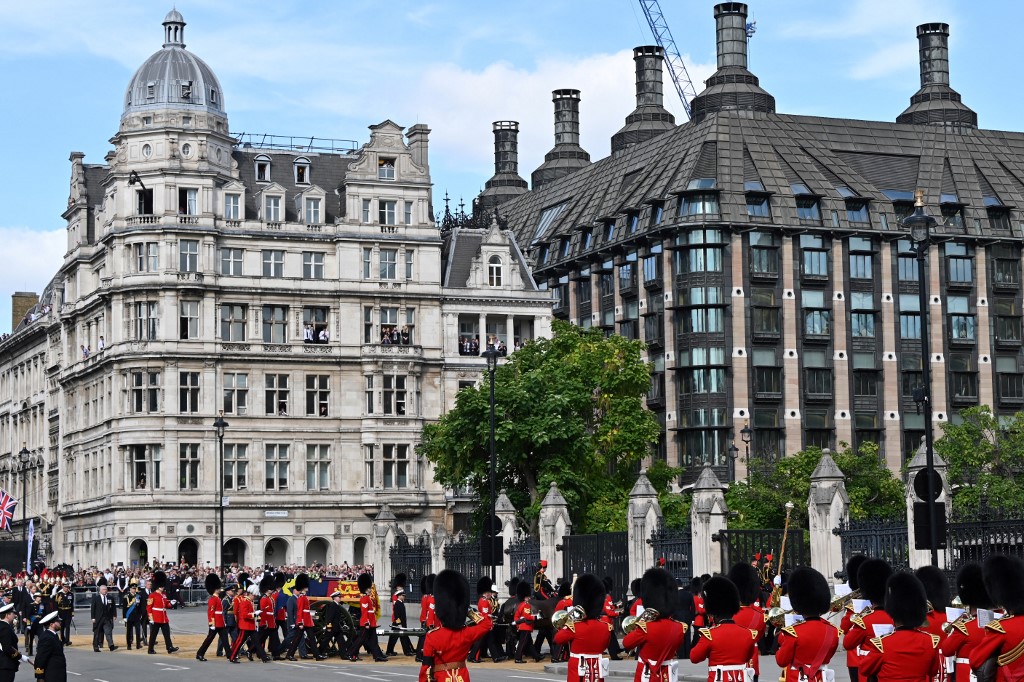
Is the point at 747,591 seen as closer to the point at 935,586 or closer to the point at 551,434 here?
the point at 935,586

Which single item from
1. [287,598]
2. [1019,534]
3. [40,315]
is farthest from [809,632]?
[40,315]

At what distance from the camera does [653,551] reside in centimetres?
4566

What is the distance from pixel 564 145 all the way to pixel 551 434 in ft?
250

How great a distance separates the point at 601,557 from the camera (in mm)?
48281

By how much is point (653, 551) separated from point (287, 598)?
9510 mm

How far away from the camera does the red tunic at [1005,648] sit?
52.6ft

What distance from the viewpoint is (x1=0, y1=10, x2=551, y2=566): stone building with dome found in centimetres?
8350

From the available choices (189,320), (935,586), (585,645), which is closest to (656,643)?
(585,645)

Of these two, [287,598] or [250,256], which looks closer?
[287,598]

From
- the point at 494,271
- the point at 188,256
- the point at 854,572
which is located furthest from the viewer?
the point at 494,271

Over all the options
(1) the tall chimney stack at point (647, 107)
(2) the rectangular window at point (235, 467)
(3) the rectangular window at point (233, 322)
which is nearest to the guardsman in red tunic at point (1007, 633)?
(2) the rectangular window at point (235, 467)

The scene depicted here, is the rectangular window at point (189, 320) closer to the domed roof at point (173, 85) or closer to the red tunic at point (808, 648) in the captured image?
the domed roof at point (173, 85)

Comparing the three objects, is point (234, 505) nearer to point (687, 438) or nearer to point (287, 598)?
point (687, 438)

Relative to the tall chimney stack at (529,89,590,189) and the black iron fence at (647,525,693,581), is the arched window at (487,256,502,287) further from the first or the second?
the tall chimney stack at (529,89,590,189)
